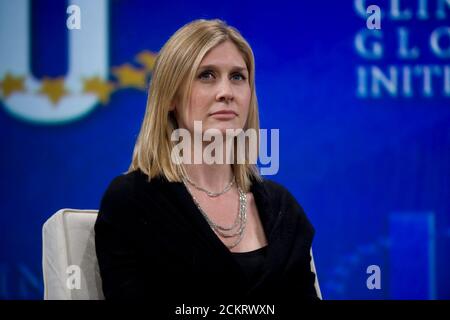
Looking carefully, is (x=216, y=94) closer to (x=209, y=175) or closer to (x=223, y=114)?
(x=223, y=114)

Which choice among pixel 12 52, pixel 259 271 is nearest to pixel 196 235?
pixel 259 271

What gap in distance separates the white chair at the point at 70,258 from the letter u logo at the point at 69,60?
1112mm

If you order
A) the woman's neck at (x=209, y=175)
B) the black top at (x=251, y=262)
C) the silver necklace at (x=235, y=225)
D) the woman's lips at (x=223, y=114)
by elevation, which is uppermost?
the woman's lips at (x=223, y=114)

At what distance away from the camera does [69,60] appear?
2713 millimetres

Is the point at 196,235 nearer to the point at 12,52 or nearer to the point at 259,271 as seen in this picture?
the point at 259,271

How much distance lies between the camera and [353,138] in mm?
2797

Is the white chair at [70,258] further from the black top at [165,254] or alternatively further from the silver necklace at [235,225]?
the silver necklace at [235,225]

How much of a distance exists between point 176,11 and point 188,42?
3.81ft

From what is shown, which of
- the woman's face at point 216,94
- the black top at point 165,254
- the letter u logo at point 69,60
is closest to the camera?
the black top at point 165,254

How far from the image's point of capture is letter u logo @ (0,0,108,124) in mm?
2703

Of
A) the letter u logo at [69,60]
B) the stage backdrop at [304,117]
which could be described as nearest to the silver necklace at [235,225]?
the stage backdrop at [304,117]

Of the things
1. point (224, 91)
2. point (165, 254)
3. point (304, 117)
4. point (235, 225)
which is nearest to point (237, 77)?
point (224, 91)

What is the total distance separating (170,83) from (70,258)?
51cm

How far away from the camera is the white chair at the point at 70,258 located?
162 centimetres
